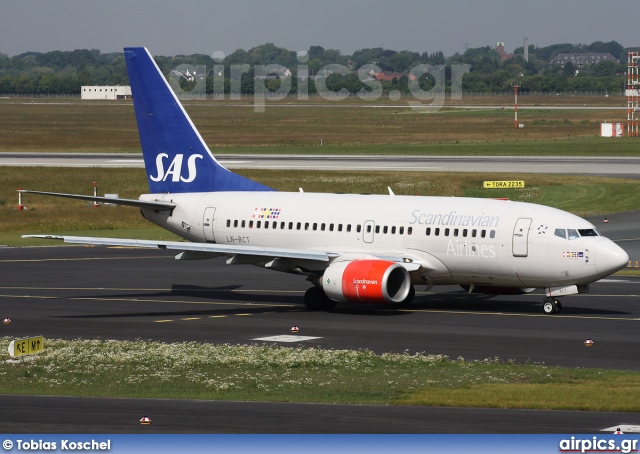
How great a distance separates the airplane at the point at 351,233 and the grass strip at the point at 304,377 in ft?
29.7

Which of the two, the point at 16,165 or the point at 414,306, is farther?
the point at 16,165

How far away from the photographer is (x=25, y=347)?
111 ft

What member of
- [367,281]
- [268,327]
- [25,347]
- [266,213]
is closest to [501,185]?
[266,213]

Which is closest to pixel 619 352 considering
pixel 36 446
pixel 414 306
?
pixel 414 306

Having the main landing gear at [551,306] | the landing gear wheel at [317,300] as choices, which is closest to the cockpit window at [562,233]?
the main landing gear at [551,306]

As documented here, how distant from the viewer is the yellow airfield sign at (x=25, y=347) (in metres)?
33.5

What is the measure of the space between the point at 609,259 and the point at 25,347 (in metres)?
21.5

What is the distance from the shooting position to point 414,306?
158ft

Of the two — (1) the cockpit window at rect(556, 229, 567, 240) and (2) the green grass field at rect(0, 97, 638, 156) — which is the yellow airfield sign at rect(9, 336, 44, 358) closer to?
(1) the cockpit window at rect(556, 229, 567, 240)

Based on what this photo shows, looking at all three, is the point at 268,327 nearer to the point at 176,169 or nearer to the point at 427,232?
the point at 427,232

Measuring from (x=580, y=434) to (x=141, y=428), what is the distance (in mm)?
9157

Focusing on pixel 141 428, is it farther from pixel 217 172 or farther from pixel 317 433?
pixel 217 172

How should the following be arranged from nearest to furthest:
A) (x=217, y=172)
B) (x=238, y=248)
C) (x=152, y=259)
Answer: (x=238, y=248) → (x=217, y=172) → (x=152, y=259)

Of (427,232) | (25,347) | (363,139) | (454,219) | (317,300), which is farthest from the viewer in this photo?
(363,139)
